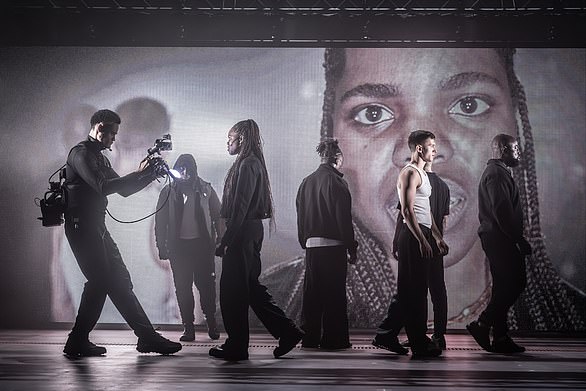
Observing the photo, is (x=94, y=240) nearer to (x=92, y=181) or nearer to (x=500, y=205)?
(x=92, y=181)

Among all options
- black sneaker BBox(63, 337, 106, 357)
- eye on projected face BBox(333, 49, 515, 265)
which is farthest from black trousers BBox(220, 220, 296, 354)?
eye on projected face BBox(333, 49, 515, 265)

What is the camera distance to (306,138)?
877 cm

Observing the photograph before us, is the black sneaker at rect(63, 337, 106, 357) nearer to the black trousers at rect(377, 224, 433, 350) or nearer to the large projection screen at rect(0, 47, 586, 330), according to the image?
the black trousers at rect(377, 224, 433, 350)

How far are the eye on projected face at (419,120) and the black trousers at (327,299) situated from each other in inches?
101

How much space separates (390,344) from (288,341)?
0.80 meters

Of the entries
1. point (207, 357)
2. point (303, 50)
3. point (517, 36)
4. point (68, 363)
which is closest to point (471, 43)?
point (517, 36)

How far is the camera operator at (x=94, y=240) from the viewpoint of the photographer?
5.14m

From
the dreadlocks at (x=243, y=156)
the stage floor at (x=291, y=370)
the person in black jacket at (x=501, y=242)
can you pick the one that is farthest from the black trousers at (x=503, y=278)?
the dreadlocks at (x=243, y=156)

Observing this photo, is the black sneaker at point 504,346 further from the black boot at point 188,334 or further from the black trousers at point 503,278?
the black boot at point 188,334

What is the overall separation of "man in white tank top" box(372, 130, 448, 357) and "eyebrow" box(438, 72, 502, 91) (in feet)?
11.0

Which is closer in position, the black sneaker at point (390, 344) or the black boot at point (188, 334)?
the black sneaker at point (390, 344)

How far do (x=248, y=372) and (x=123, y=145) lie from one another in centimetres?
493

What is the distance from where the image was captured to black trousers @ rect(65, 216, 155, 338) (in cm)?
518

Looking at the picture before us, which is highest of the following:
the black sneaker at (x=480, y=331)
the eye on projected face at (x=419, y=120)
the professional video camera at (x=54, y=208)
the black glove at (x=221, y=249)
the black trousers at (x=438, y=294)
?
the eye on projected face at (x=419, y=120)
